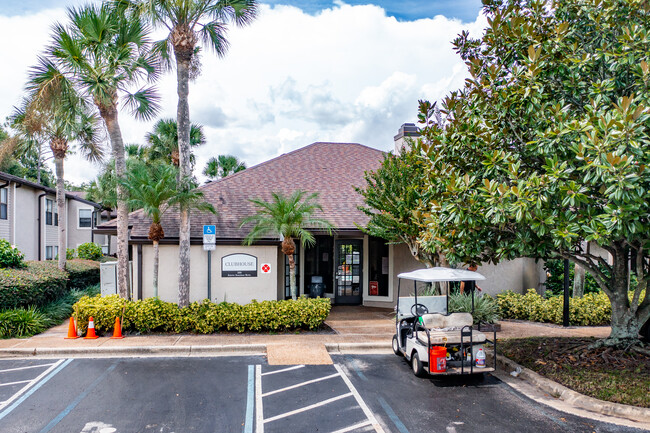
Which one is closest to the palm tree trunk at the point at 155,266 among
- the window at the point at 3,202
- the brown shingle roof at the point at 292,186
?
the brown shingle roof at the point at 292,186

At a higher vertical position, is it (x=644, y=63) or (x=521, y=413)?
(x=644, y=63)

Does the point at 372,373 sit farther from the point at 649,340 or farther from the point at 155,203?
the point at 155,203

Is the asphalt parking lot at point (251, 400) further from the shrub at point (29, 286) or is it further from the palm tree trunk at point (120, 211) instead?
the palm tree trunk at point (120, 211)

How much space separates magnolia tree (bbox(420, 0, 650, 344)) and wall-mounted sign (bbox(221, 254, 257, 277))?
6.14 m

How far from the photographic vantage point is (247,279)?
45.3 ft

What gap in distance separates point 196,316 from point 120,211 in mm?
3935

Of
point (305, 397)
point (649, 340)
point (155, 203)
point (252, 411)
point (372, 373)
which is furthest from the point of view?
point (155, 203)

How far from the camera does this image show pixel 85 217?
3419 cm

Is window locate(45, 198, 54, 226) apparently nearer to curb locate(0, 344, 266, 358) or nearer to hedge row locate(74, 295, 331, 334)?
hedge row locate(74, 295, 331, 334)

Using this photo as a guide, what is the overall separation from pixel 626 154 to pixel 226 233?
1066 centimetres

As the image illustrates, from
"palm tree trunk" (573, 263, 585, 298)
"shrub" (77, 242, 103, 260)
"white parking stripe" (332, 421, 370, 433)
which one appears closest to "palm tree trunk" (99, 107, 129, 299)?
"white parking stripe" (332, 421, 370, 433)

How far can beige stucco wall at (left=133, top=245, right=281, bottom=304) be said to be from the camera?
1351 centimetres

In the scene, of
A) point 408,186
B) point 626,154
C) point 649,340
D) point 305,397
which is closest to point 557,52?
point 626,154

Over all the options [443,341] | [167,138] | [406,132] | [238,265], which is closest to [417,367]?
[443,341]
